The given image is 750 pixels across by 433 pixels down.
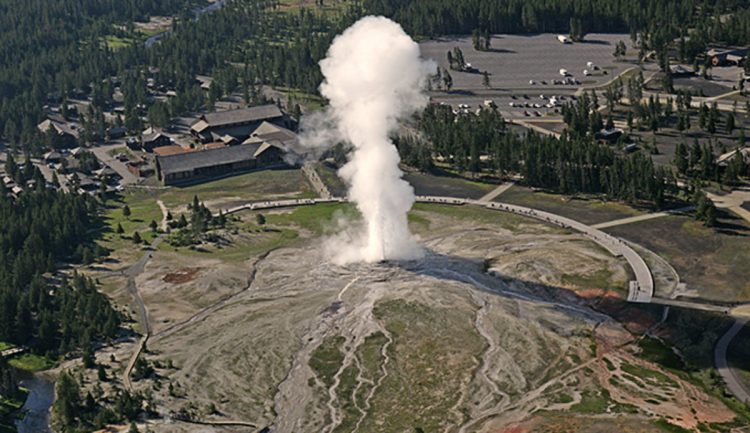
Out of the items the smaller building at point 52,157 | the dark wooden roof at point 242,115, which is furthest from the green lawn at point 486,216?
the smaller building at point 52,157

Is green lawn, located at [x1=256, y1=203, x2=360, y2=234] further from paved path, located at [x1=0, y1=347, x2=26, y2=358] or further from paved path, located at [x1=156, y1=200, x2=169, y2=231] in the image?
paved path, located at [x1=0, y1=347, x2=26, y2=358]

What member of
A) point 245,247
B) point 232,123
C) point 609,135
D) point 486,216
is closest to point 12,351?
point 245,247

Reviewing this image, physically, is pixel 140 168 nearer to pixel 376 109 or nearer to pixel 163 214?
pixel 163 214

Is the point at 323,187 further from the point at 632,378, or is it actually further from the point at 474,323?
the point at 632,378

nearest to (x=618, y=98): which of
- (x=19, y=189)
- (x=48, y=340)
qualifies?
(x=19, y=189)

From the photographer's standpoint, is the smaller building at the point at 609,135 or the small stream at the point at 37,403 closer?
the small stream at the point at 37,403

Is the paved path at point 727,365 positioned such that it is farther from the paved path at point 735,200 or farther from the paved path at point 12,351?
the paved path at point 12,351
